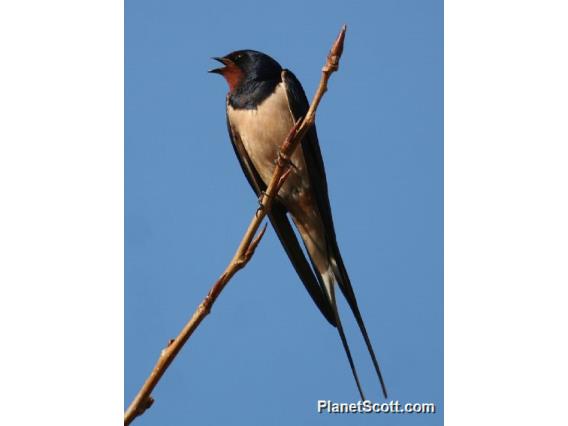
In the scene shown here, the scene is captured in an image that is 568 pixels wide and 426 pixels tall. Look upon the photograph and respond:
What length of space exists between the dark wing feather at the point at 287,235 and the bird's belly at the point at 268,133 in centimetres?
4

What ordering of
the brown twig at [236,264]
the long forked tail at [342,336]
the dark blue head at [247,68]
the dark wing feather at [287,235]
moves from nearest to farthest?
the brown twig at [236,264]
the long forked tail at [342,336]
the dark wing feather at [287,235]
the dark blue head at [247,68]

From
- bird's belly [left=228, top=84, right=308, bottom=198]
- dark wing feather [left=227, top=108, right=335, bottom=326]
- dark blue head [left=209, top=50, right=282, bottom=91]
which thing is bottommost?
dark wing feather [left=227, top=108, right=335, bottom=326]

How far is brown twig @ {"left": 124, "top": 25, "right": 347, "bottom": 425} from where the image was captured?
1.01 meters

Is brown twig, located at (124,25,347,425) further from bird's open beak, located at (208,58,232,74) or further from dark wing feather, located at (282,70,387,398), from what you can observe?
bird's open beak, located at (208,58,232,74)

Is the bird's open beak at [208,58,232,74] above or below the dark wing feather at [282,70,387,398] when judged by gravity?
above

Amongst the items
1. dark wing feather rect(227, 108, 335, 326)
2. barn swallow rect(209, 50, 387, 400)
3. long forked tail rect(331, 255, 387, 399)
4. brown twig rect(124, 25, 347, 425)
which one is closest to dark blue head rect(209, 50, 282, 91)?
barn swallow rect(209, 50, 387, 400)

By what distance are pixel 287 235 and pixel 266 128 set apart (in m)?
0.41

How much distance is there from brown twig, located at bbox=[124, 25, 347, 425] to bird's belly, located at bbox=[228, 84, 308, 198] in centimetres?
125

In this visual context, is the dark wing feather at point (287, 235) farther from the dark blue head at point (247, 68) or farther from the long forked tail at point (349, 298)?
the dark blue head at point (247, 68)

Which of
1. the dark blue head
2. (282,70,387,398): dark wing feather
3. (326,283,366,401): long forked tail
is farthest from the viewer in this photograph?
the dark blue head

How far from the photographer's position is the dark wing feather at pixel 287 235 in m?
2.39

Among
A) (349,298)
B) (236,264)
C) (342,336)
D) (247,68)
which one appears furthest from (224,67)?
(236,264)

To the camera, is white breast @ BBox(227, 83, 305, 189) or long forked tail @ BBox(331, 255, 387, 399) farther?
white breast @ BBox(227, 83, 305, 189)

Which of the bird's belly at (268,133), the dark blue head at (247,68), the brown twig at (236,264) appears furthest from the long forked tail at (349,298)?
the dark blue head at (247,68)
